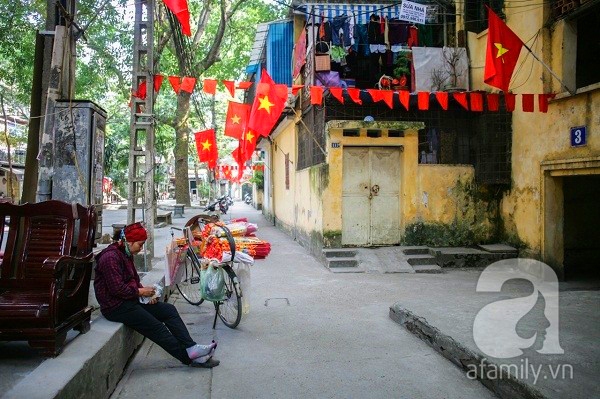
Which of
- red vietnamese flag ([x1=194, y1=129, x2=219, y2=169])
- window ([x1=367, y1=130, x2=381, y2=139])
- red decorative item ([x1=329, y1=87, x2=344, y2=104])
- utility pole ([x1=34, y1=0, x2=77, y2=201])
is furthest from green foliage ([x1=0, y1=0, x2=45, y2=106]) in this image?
window ([x1=367, y1=130, x2=381, y2=139])

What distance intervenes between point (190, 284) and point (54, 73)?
3.32 meters

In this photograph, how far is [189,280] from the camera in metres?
6.54

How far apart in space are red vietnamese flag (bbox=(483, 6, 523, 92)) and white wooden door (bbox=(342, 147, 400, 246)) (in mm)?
2994

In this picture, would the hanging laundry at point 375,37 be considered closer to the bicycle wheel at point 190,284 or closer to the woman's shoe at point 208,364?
the bicycle wheel at point 190,284

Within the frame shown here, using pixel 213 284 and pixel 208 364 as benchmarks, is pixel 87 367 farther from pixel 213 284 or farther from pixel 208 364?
pixel 213 284

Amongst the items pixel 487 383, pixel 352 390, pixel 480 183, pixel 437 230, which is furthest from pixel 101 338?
pixel 480 183

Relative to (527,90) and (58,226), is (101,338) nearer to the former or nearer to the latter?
(58,226)

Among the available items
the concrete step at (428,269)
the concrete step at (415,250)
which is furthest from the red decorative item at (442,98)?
the concrete step at (428,269)

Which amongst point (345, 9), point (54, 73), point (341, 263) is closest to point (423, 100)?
point (341, 263)

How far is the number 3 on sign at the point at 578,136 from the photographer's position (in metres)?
7.51

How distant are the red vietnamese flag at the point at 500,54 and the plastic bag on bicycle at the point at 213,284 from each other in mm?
5628

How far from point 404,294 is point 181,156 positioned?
48.8 ft

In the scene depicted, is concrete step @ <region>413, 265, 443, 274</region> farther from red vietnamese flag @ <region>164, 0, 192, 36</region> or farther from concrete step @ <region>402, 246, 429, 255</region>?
red vietnamese flag @ <region>164, 0, 192, 36</region>

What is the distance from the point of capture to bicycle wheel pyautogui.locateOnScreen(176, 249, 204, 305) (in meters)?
6.25
